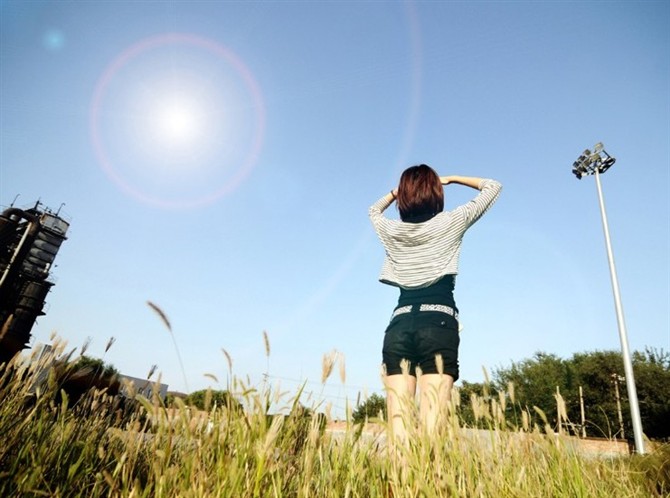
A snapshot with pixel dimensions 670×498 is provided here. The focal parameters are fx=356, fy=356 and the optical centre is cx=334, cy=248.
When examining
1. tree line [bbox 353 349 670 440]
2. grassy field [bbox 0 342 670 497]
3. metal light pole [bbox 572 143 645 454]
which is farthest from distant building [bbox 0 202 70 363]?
metal light pole [bbox 572 143 645 454]

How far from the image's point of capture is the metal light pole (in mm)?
14372

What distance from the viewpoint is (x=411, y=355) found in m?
2.41

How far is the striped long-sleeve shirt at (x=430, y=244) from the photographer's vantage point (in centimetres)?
258

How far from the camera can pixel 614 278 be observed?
58.4 ft

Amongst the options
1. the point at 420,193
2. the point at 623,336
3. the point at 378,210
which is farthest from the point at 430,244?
the point at 623,336

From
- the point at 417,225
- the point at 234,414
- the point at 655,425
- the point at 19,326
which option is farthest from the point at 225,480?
the point at 19,326

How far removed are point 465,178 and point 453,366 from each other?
1.78m

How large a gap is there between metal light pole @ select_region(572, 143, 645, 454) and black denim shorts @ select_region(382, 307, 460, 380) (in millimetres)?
13262

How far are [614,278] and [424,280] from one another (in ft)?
66.6

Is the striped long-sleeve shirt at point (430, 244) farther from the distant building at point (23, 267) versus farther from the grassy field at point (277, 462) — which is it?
the distant building at point (23, 267)

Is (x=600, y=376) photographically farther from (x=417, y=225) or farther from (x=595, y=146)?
Result: (x=417, y=225)

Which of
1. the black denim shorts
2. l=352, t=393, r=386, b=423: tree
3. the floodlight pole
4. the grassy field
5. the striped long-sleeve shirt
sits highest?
the floodlight pole

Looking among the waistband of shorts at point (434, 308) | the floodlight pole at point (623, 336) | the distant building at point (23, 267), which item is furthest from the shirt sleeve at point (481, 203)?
the distant building at point (23, 267)

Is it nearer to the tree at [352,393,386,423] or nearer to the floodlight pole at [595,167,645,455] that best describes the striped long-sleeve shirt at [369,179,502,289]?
the tree at [352,393,386,423]
